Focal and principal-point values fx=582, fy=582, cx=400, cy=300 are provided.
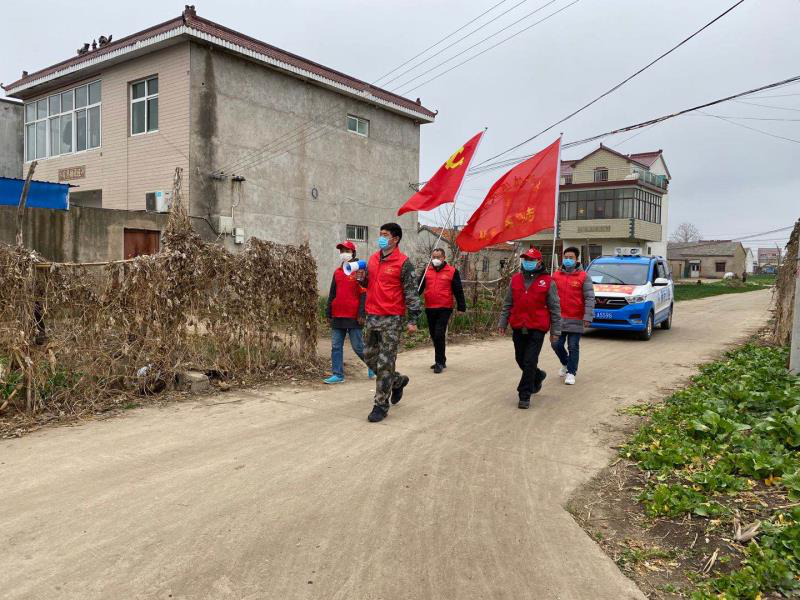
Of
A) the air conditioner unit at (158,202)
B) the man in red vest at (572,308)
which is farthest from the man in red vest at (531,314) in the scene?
the air conditioner unit at (158,202)

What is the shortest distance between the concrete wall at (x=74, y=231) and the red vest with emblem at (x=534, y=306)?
12019 mm

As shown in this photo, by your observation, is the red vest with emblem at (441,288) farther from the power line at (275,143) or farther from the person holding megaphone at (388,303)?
the power line at (275,143)

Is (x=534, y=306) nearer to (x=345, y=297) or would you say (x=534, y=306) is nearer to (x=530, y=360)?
(x=530, y=360)

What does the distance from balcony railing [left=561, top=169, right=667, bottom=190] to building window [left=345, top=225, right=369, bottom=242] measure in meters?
30.6

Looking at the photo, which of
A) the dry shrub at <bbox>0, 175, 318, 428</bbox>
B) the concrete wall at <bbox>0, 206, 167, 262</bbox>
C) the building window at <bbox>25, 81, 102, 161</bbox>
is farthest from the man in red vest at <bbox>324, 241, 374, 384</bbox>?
the building window at <bbox>25, 81, 102, 161</bbox>

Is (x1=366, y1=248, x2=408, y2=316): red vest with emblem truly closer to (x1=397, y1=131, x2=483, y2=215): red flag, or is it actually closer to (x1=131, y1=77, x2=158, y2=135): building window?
(x1=397, y1=131, x2=483, y2=215): red flag

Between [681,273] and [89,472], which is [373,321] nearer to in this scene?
[89,472]

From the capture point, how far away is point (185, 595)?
290 cm

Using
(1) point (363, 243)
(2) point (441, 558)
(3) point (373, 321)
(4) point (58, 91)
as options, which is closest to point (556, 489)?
(2) point (441, 558)

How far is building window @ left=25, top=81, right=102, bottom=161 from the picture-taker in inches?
766

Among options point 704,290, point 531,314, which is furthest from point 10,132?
point 704,290

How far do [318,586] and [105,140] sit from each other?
1950cm

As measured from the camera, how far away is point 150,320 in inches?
269

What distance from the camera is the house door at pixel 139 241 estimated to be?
15539 millimetres
